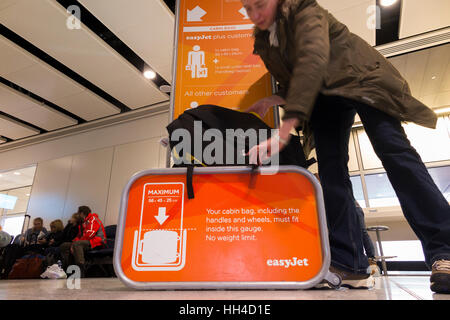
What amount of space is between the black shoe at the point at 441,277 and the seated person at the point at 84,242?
4404mm

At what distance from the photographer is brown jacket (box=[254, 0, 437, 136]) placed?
892 mm

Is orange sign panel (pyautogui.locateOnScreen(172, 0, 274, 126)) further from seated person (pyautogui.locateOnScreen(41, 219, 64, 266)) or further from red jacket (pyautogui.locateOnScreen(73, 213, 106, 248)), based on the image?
seated person (pyautogui.locateOnScreen(41, 219, 64, 266))

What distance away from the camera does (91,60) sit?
446 cm

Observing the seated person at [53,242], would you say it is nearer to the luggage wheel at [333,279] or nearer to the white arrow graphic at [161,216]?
the white arrow graphic at [161,216]

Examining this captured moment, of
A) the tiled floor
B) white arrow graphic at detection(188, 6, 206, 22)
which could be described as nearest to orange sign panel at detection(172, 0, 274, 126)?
white arrow graphic at detection(188, 6, 206, 22)

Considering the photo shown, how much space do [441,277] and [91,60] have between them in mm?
4957

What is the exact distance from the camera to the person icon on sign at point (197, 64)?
1.73 m

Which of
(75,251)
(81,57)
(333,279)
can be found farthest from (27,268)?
(333,279)

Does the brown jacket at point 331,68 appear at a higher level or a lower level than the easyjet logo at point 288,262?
higher

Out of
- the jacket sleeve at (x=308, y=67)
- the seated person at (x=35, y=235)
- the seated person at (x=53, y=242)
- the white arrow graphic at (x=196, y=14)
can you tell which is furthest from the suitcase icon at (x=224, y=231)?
the seated person at (x=35, y=235)

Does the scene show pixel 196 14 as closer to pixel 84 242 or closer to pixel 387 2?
pixel 387 2

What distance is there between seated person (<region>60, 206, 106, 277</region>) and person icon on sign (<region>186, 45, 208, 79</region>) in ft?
11.6

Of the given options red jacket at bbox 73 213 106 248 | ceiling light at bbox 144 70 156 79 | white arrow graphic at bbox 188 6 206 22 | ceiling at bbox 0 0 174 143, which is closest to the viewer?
white arrow graphic at bbox 188 6 206 22
